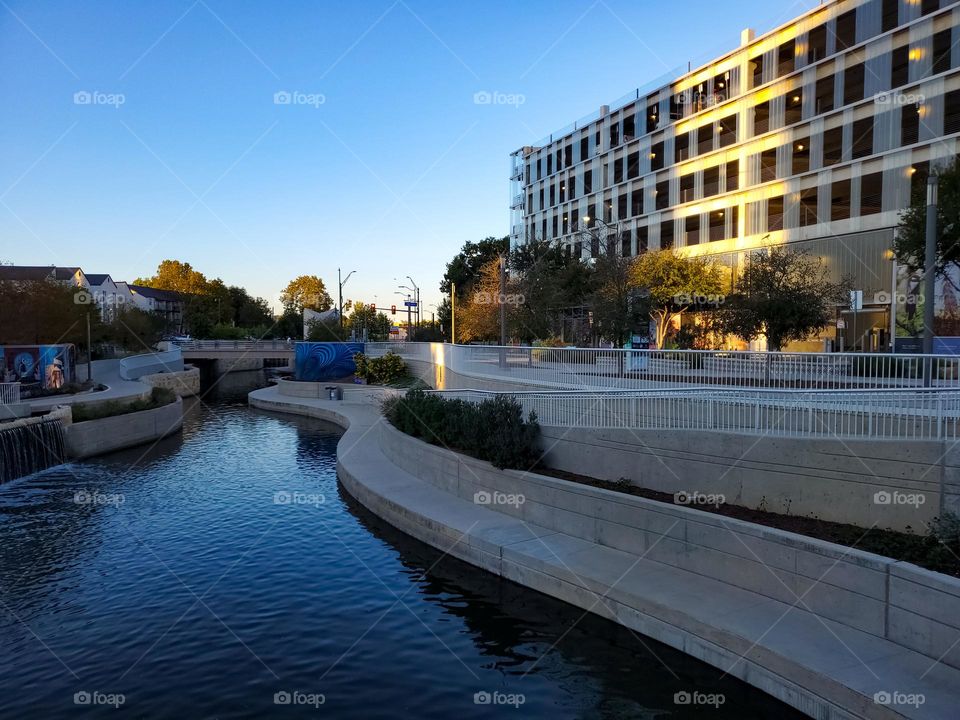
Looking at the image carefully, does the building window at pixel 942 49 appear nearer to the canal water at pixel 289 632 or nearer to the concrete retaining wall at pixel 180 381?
the canal water at pixel 289 632

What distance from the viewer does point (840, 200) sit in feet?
125

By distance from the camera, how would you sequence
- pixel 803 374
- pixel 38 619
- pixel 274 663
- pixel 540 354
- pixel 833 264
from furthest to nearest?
pixel 833 264 < pixel 540 354 < pixel 803 374 < pixel 38 619 < pixel 274 663

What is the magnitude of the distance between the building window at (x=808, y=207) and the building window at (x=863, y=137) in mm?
3203

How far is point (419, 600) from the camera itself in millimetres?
12367

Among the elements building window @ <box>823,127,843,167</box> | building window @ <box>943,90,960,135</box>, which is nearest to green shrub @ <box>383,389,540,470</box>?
building window @ <box>943,90,960,135</box>

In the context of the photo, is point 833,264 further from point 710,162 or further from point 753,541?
point 753,541

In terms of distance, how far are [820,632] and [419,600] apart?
22.1ft

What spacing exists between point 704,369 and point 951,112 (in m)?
27.0

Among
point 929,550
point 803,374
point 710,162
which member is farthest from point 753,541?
point 710,162
